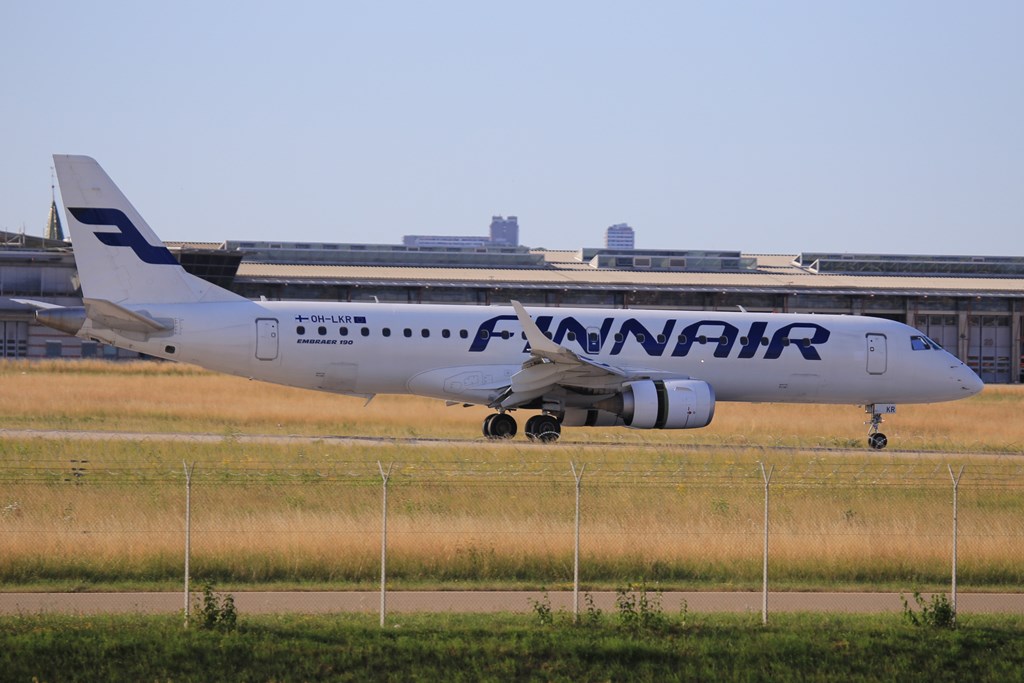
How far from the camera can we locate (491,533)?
16266 mm

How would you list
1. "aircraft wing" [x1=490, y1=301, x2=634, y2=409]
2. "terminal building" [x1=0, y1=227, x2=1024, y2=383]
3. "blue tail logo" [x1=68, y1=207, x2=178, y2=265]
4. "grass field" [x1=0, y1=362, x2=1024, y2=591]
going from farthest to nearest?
"terminal building" [x1=0, y1=227, x2=1024, y2=383] → "blue tail logo" [x1=68, y1=207, x2=178, y2=265] → "aircraft wing" [x1=490, y1=301, x2=634, y2=409] → "grass field" [x1=0, y1=362, x2=1024, y2=591]

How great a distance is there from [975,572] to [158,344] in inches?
738

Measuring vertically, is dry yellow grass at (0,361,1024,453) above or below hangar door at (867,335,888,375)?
below

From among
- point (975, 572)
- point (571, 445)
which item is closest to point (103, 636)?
point (975, 572)

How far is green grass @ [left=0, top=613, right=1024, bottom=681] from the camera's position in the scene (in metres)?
11.5

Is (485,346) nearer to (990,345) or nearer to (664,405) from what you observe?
(664,405)

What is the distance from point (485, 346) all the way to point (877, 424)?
10327 mm

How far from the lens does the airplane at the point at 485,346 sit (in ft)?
91.3

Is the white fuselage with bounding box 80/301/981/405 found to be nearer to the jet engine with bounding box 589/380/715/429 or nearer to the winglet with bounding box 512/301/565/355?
the jet engine with bounding box 589/380/715/429

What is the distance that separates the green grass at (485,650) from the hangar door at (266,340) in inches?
637

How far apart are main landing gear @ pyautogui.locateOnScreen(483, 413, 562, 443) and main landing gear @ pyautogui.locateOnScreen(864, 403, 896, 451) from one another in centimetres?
790

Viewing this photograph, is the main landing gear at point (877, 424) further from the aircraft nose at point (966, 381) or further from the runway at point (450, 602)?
the runway at point (450, 602)

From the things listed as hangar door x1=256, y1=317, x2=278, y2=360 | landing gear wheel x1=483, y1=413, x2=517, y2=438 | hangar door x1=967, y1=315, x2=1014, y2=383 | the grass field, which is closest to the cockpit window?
the grass field

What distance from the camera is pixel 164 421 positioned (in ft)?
105
